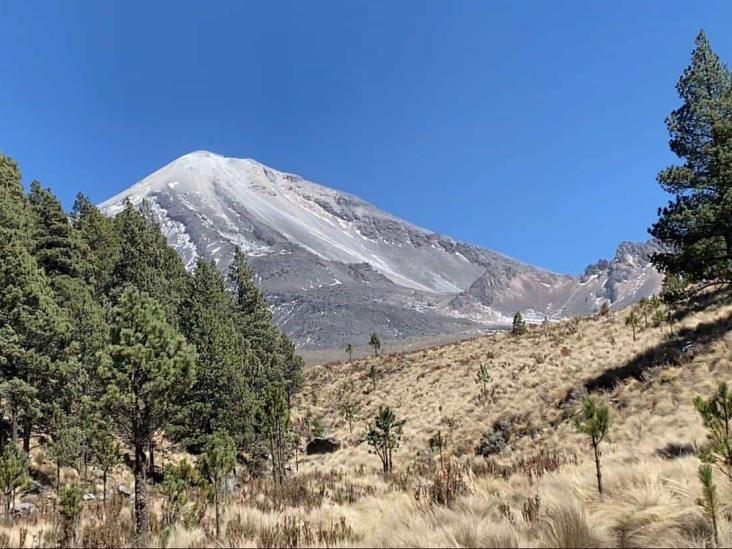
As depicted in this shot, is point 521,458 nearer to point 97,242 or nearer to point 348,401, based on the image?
point 348,401

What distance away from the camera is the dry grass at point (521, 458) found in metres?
5.44

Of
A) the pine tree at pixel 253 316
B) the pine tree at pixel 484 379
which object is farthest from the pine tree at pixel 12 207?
the pine tree at pixel 484 379

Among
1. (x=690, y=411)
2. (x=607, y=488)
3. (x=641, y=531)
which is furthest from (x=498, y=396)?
(x=641, y=531)

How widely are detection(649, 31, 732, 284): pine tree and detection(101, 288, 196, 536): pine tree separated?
18493 millimetres

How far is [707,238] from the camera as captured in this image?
1847 centimetres

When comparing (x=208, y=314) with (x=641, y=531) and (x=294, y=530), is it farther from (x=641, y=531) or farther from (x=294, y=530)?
(x=641, y=531)

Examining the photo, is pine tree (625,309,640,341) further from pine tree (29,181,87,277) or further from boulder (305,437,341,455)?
pine tree (29,181,87,277)

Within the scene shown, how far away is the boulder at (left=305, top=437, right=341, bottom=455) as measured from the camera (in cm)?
3479

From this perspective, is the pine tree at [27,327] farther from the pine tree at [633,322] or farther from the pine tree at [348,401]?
the pine tree at [633,322]

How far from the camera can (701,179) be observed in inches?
799

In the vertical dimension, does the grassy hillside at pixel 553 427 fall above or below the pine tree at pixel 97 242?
below

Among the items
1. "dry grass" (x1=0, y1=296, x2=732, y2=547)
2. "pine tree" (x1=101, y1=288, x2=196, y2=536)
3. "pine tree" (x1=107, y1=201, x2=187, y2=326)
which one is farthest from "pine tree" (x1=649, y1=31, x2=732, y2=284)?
"pine tree" (x1=107, y1=201, x2=187, y2=326)

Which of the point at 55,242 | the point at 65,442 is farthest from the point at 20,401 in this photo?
the point at 55,242

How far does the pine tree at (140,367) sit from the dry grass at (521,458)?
7.01 feet
